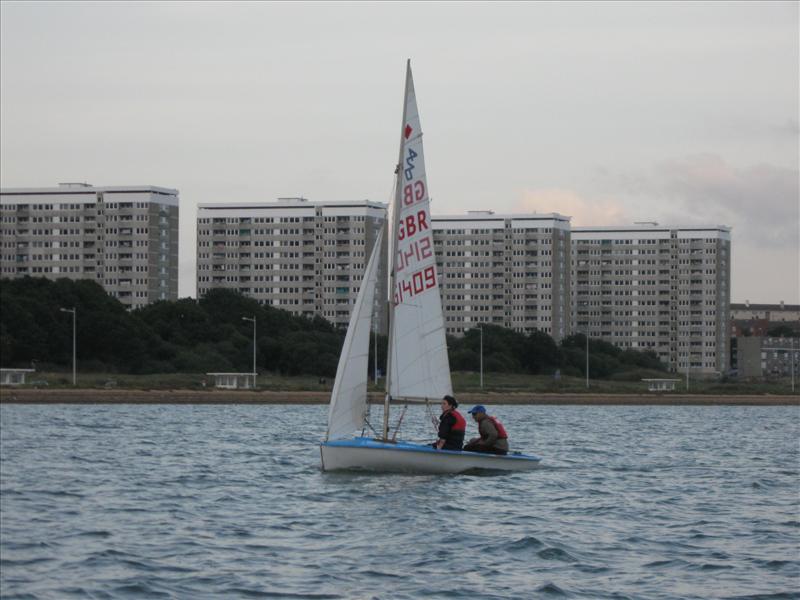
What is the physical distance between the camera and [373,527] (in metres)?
27.8

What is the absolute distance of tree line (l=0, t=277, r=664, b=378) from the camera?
131000mm

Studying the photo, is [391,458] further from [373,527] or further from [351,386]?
[373,527]

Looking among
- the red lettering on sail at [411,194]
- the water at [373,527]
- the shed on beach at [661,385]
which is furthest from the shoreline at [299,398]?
the red lettering on sail at [411,194]

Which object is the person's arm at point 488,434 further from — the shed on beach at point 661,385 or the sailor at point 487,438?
the shed on beach at point 661,385

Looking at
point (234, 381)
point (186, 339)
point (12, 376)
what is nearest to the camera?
point (12, 376)

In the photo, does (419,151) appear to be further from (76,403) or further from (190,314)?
(190,314)

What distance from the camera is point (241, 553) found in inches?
917

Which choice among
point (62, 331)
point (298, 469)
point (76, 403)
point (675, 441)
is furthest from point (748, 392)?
point (298, 469)

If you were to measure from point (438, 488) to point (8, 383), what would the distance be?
8000 cm

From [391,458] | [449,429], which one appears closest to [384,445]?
[391,458]

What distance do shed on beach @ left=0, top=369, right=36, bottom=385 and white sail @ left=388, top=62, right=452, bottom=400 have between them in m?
76.1

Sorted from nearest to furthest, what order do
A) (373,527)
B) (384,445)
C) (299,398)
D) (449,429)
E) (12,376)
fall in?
(373,527) < (384,445) < (449,429) < (12,376) < (299,398)

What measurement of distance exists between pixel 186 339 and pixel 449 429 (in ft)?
385

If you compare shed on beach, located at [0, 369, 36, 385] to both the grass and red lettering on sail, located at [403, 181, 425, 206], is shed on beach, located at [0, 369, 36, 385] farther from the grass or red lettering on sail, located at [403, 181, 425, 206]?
red lettering on sail, located at [403, 181, 425, 206]
